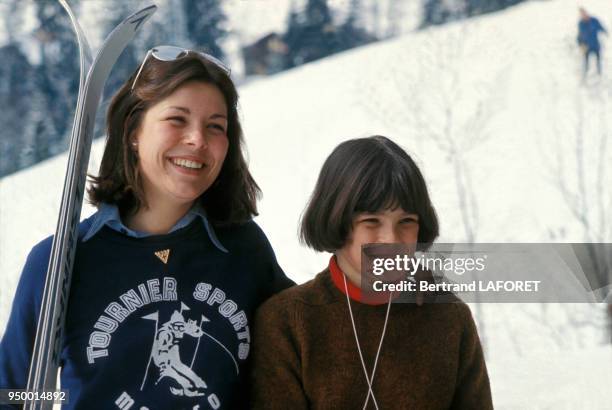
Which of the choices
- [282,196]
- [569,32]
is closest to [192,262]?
[282,196]

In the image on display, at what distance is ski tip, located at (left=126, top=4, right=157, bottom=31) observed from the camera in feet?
4.04

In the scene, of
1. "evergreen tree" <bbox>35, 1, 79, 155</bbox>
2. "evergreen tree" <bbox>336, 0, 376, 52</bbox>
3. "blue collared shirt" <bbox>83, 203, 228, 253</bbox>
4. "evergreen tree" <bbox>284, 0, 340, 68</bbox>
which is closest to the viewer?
"blue collared shirt" <bbox>83, 203, 228, 253</bbox>

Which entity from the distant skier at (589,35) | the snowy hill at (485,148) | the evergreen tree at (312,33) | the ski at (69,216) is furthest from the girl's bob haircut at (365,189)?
the distant skier at (589,35)

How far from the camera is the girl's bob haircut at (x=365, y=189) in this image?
1.10 m

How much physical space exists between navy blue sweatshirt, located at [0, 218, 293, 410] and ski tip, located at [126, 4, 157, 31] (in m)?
0.37

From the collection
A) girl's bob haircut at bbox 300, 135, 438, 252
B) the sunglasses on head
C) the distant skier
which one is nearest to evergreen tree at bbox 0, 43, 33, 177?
the sunglasses on head

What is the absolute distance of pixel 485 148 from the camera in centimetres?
404

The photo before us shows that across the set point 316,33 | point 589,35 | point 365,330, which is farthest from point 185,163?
point 589,35

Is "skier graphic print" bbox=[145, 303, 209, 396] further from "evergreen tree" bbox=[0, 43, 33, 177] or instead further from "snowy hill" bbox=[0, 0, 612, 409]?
"evergreen tree" bbox=[0, 43, 33, 177]

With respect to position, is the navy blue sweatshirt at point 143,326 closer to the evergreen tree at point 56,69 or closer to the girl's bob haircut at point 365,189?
the girl's bob haircut at point 365,189

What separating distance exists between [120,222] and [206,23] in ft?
7.14

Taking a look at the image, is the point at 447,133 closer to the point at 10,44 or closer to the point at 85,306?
the point at 10,44

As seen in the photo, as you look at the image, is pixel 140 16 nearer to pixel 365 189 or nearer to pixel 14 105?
pixel 365 189

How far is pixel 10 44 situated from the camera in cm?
323
